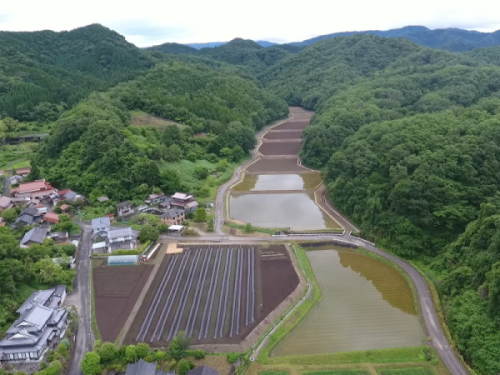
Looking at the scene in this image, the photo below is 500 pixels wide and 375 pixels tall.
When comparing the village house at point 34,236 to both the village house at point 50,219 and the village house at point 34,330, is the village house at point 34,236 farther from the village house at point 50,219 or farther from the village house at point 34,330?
the village house at point 34,330

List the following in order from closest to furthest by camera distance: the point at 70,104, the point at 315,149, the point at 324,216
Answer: the point at 324,216, the point at 315,149, the point at 70,104

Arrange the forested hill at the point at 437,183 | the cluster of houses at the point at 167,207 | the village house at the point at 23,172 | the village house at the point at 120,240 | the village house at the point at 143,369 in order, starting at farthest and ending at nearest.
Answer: the village house at the point at 23,172, the cluster of houses at the point at 167,207, the village house at the point at 120,240, the forested hill at the point at 437,183, the village house at the point at 143,369

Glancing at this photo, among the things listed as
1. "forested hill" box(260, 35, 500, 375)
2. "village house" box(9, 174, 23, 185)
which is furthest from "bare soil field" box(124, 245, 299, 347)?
"village house" box(9, 174, 23, 185)

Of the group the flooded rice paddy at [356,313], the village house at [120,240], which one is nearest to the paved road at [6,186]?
the village house at [120,240]

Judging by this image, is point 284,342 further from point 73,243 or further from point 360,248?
point 73,243

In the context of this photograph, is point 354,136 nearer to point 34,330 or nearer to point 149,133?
point 149,133

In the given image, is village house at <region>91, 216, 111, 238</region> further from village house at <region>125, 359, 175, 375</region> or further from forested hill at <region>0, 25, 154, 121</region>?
forested hill at <region>0, 25, 154, 121</region>

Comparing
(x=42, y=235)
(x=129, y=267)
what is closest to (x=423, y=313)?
(x=129, y=267)
